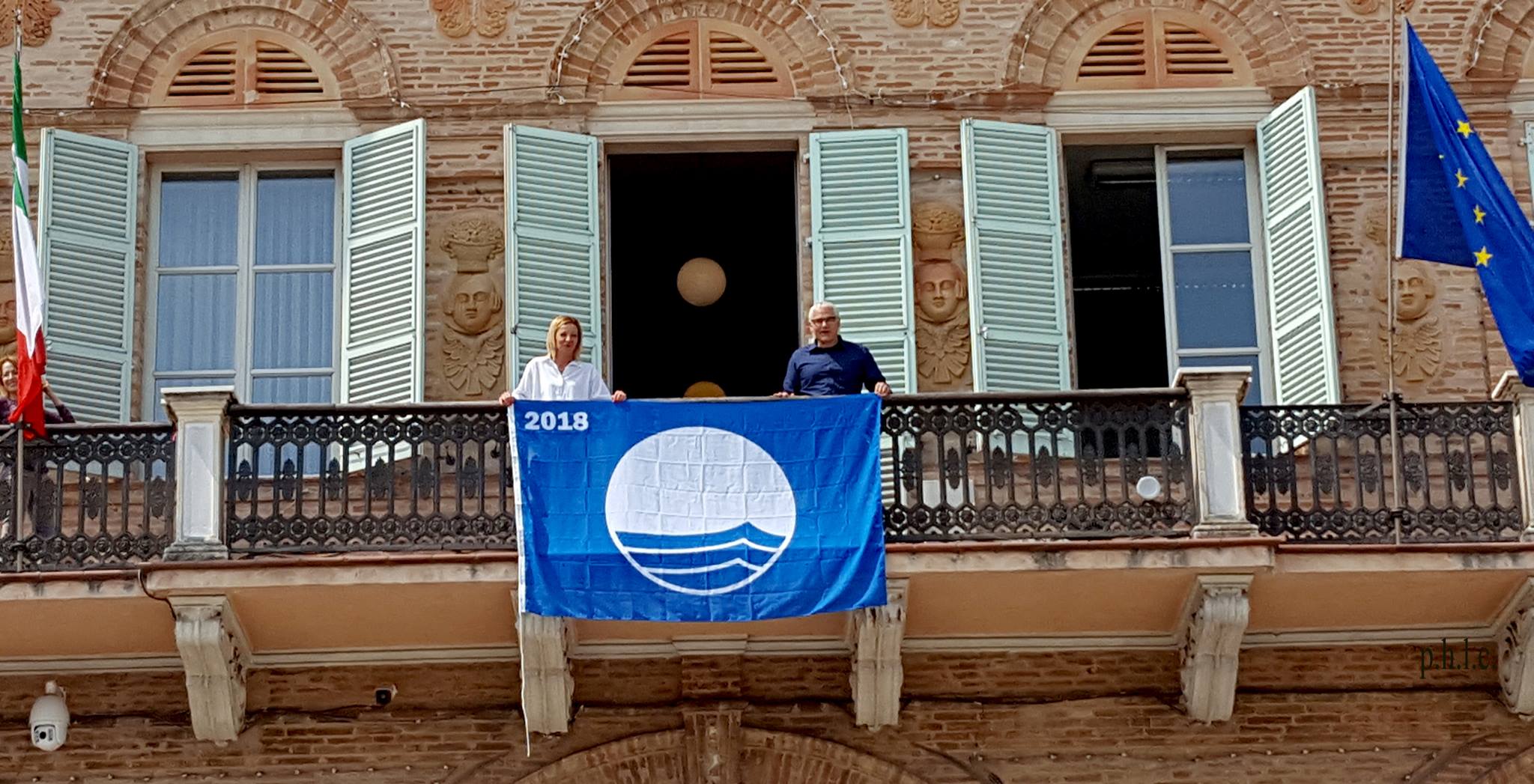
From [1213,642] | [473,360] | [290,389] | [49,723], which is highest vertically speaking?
[473,360]

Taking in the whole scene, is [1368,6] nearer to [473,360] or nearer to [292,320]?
[473,360]

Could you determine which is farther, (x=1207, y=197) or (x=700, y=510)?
(x=1207, y=197)

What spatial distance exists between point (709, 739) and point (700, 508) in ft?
4.97

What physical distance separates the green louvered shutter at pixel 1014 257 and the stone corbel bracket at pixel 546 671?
3120mm

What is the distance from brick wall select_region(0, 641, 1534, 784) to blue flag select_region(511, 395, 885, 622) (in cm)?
124

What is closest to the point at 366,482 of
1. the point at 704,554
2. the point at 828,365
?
the point at 704,554

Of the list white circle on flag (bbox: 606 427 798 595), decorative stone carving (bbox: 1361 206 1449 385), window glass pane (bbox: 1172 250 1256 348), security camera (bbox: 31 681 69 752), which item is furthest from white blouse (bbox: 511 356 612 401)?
decorative stone carving (bbox: 1361 206 1449 385)

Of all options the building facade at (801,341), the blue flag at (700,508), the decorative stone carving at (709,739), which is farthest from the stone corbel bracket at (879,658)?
the decorative stone carving at (709,739)

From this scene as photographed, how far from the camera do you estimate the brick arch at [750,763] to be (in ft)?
54.4

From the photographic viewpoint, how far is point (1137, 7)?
19109mm

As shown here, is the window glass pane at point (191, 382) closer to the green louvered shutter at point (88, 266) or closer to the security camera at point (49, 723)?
the green louvered shutter at point (88, 266)

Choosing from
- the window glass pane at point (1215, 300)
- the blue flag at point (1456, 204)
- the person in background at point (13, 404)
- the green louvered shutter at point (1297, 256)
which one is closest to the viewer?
the blue flag at point (1456, 204)

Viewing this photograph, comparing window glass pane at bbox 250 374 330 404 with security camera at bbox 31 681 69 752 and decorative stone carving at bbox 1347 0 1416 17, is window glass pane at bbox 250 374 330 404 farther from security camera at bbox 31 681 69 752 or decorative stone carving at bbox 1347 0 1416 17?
decorative stone carving at bbox 1347 0 1416 17

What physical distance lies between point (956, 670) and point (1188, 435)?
185 cm
